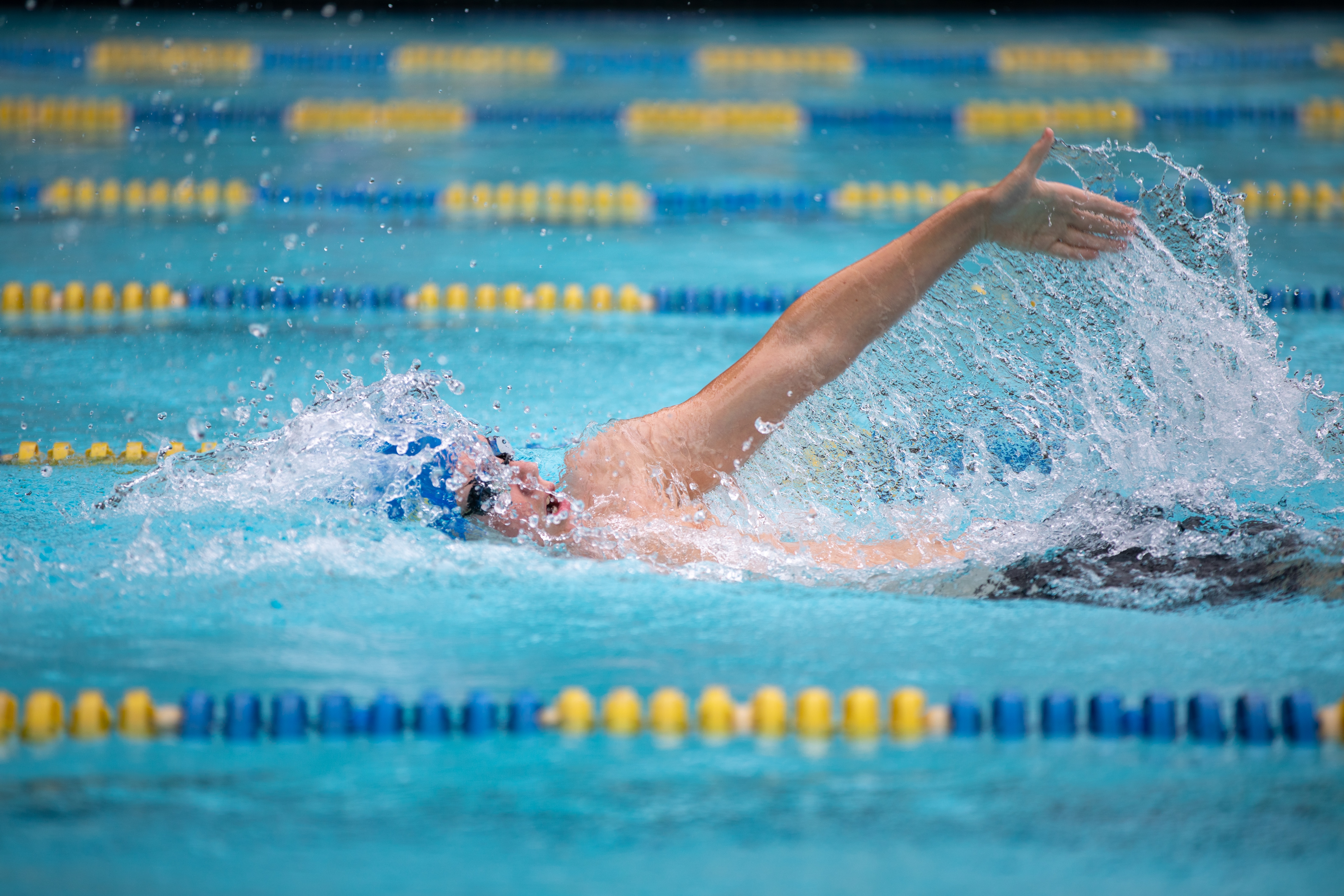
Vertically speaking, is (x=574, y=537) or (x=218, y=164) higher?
(x=218, y=164)

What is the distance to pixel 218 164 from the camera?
21.0ft

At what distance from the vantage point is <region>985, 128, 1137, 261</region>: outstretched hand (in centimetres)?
256

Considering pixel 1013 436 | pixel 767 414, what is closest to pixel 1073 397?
pixel 1013 436

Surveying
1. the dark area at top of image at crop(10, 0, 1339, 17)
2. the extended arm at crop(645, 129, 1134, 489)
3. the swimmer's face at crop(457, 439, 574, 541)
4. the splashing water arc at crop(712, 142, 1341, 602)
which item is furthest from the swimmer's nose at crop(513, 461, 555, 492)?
the dark area at top of image at crop(10, 0, 1339, 17)

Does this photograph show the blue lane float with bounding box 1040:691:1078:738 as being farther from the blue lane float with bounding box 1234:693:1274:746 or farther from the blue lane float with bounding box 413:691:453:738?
the blue lane float with bounding box 413:691:453:738

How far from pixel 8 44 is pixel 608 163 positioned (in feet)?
14.3

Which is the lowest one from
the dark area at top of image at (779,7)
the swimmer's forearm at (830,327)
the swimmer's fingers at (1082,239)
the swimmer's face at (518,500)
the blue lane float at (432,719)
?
the blue lane float at (432,719)

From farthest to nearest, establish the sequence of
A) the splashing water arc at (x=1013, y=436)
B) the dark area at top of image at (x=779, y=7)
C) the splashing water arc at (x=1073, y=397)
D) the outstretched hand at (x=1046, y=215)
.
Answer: the dark area at top of image at (x=779, y=7) < the splashing water arc at (x=1073, y=397) < the splashing water arc at (x=1013, y=436) < the outstretched hand at (x=1046, y=215)

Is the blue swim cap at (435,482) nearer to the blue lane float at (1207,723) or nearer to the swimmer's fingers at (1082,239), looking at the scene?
the swimmer's fingers at (1082,239)

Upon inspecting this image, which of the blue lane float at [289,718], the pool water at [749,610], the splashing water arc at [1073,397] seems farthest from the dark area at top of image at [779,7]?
the blue lane float at [289,718]

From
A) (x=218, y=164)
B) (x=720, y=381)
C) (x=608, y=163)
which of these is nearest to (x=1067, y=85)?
(x=608, y=163)

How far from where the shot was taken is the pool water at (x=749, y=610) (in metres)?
1.93

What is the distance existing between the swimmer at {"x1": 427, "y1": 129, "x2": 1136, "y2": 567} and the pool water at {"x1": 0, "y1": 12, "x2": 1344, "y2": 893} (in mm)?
70

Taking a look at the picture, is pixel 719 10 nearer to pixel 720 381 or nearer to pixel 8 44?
pixel 8 44
